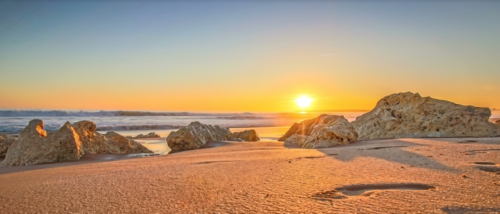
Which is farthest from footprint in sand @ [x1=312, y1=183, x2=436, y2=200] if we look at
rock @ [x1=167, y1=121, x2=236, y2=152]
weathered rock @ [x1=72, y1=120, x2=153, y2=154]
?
weathered rock @ [x1=72, y1=120, x2=153, y2=154]

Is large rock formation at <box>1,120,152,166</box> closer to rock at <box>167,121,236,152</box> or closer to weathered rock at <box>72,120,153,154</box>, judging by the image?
weathered rock at <box>72,120,153,154</box>

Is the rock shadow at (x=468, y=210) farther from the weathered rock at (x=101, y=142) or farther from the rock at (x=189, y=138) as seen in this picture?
the weathered rock at (x=101, y=142)

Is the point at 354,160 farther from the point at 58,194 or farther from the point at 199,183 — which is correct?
the point at 58,194

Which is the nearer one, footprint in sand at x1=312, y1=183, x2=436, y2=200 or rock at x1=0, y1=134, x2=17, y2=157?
footprint in sand at x1=312, y1=183, x2=436, y2=200

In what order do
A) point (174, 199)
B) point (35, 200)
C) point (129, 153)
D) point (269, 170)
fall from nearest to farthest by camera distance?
point (174, 199), point (35, 200), point (269, 170), point (129, 153)

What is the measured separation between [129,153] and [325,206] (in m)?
6.25

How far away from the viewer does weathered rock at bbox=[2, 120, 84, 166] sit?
5.45 m

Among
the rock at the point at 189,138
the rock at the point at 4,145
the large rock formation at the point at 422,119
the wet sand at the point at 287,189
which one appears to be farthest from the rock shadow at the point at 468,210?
the rock at the point at 4,145

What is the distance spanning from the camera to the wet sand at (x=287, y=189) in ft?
5.86

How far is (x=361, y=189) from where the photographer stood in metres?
2.14

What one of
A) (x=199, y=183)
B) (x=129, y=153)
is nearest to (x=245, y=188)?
(x=199, y=183)

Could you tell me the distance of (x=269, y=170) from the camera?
296 centimetres

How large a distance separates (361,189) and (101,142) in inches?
250

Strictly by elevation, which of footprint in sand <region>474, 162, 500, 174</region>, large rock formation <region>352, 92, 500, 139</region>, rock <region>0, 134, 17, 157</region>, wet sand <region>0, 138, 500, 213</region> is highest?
large rock formation <region>352, 92, 500, 139</region>
